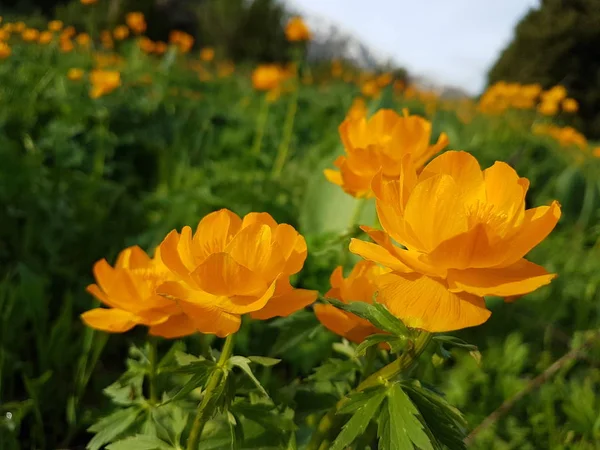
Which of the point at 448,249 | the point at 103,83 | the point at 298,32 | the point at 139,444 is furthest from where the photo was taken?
the point at 298,32

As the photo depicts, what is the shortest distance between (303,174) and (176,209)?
678 millimetres

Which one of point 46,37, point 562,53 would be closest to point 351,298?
point 46,37

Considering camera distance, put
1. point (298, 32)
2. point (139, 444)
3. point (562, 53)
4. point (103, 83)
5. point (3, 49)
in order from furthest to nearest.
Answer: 1. point (562, 53)
2. point (298, 32)
3. point (103, 83)
4. point (3, 49)
5. point (139, 444)

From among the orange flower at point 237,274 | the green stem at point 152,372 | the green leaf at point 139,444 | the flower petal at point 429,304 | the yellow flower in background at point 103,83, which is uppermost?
the flower petal at point 429,304

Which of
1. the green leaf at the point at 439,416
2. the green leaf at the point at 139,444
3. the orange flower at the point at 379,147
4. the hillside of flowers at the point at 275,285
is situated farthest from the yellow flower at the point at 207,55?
the green leaf at the point at 439,416

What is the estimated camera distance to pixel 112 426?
696 millimetres

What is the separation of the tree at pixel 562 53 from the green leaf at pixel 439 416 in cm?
742

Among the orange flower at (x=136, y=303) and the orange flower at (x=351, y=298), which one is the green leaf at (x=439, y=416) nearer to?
the orange flower at (x=351, y=298)

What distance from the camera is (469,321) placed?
0.49 m

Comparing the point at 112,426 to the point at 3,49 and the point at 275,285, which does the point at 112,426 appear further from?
the point at 3,49

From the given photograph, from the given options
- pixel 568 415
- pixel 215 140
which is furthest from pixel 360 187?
pixel 215 140

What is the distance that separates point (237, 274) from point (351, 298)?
21 centimetres

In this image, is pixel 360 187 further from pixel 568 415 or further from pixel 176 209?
pixel 176 209

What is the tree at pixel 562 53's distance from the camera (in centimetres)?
806
